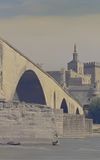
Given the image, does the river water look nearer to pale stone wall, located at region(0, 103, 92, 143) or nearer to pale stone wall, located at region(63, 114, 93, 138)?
pale stone wall, located at region(0, 103, 92, 143)

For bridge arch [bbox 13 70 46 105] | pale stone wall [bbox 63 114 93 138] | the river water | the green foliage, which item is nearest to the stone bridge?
bridge arch [bbox 13 70 46 105]

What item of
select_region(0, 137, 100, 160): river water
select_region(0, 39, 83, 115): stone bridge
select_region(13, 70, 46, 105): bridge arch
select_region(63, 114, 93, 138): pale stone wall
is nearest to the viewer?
select_region(0, 137, 100, 160): river water

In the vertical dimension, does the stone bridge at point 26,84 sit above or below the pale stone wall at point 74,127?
above

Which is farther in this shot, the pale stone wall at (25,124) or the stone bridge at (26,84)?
the stone bridge at (26,84)

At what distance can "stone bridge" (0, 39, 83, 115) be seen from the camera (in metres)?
95.8

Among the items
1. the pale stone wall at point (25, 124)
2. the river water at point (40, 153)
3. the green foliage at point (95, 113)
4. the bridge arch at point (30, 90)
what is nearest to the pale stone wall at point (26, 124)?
the pale stone wall at point (25, 124)

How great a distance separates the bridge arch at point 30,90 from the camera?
113438 millimetres

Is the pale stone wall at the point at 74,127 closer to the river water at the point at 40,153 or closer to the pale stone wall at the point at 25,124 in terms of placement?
the pale stone wall at the point at 25,124

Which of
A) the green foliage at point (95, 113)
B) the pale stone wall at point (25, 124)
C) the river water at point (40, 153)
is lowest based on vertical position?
the river water at point (40, 153)

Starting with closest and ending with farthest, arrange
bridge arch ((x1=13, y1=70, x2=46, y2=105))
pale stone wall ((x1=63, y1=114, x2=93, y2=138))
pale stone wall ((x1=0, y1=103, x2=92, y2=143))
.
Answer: pale stone wall ((x1=0, y1=103, x2=92, y2=143)), pale stone wall ((x1=63, y1=114, x2=93, y2=138)), bridge arch ((x1=13, y1=70, x2=46, y2=105))

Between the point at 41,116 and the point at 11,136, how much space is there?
17.6 feet

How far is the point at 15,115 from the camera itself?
73.7 m

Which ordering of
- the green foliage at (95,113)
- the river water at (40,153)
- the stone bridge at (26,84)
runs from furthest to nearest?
1. the green foliage at (95,113)
2. the stone bridge at (26,84)
3. the river water at (40,153)

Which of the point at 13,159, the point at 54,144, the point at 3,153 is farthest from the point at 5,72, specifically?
the point at 13,159
